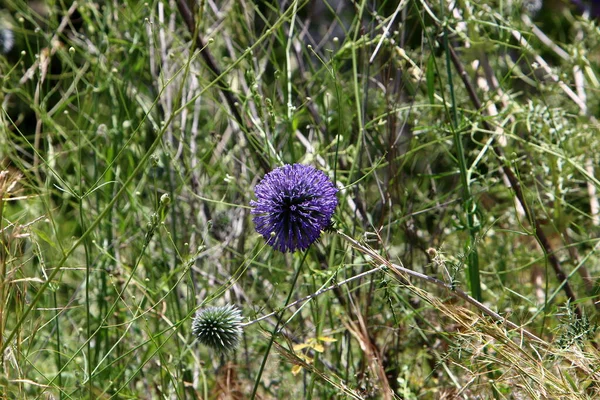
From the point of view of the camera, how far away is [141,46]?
1.67 meters

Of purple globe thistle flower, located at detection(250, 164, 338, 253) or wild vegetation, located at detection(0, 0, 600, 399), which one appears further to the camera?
wild vegetation, located at detection(0, 0, 600, 399)

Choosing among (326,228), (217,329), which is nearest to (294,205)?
(326,228)

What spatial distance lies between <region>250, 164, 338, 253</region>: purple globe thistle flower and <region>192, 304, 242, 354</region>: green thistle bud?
0.65 feet

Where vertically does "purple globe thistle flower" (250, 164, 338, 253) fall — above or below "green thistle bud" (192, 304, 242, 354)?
above

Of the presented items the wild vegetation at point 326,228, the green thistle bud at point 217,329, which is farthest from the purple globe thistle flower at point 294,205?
the green thistle bud at point 217,329

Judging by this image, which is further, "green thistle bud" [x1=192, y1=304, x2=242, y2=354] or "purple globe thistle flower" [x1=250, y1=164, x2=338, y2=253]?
"green thistle bud" [x1=192, y1=304, x2=242, y2=354]

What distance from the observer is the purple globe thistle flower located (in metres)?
0.96

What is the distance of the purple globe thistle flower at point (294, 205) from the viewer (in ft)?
3.16

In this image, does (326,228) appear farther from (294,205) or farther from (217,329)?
(217,329)

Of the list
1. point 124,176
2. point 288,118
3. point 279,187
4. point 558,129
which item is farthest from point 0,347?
point 558,129

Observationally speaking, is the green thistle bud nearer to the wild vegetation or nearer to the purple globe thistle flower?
the wild vegetation

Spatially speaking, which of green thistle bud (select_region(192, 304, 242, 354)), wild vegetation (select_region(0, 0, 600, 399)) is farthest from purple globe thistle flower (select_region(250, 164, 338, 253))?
green thistle bud (select_region(192, 304, 242, 354))

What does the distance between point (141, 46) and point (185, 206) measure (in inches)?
18.7

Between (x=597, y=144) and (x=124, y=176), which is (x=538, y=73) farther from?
(x=124, y=176)
